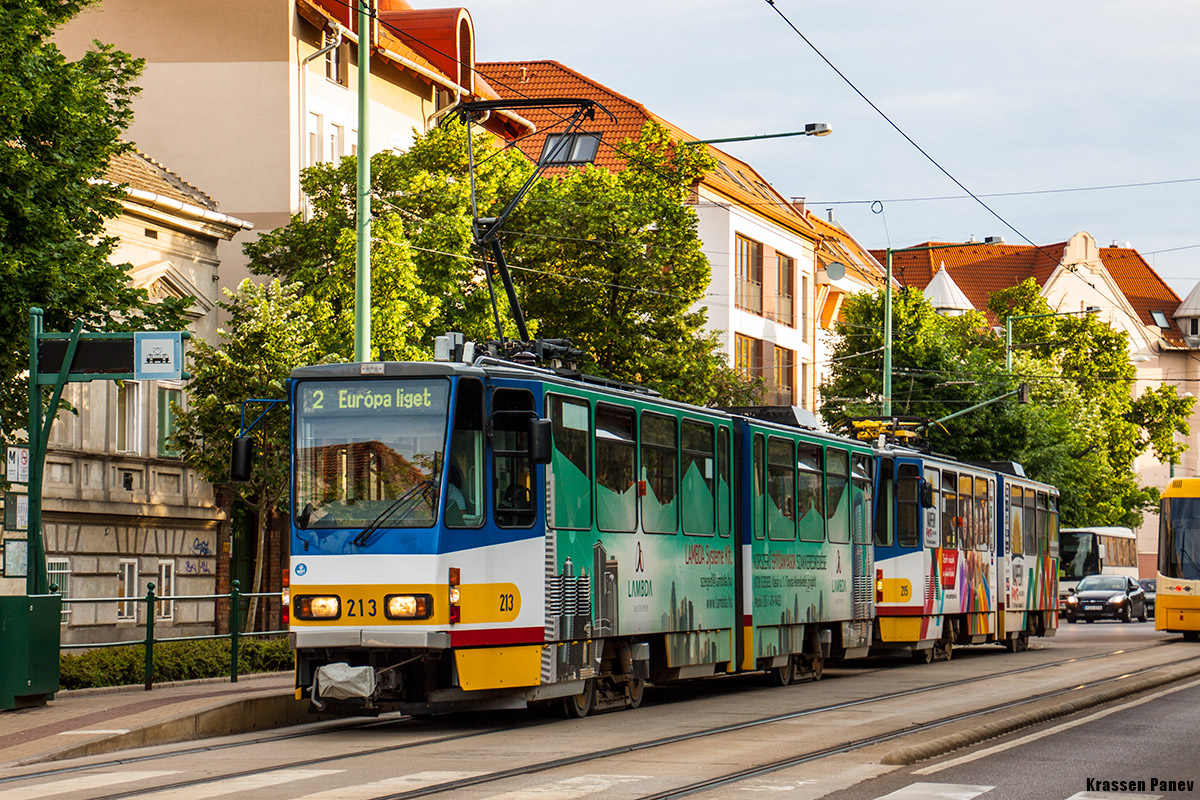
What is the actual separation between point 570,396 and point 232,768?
17.6ft

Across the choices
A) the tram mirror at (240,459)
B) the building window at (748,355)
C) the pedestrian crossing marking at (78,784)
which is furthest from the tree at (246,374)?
the building window at (748,355)

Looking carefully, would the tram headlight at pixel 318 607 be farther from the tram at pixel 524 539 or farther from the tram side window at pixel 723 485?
the tram side window at pixel 723 485

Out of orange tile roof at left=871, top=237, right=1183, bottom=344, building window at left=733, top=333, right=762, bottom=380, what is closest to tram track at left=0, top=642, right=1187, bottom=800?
building window at left=733, top=333, right=762, bottom=380

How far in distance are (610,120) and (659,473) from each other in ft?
141

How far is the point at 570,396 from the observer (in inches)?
658

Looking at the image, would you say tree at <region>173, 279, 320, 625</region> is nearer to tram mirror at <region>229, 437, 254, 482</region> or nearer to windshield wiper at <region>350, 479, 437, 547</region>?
tram mirror at <region>229, 437, 254, 482</region>

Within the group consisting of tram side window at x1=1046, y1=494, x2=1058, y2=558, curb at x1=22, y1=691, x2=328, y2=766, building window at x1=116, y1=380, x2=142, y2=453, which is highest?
building window at x1=116, y1=380, x2=142, y2=453

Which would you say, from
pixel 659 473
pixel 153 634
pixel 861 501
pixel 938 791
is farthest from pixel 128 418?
pixel 938 791

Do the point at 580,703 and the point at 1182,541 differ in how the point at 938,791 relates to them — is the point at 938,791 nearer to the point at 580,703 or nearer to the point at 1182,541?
the point at 580,703

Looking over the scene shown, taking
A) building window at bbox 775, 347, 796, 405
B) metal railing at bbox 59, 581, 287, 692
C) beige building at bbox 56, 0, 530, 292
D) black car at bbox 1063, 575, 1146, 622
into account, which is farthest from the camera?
building window at bbox 775, 347, 796, 405

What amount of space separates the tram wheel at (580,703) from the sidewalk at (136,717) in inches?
104

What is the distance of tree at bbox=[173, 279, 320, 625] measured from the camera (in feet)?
89.8

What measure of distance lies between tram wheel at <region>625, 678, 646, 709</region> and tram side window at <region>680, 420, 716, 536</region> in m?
1.74

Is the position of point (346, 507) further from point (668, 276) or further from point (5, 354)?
point (668, 276)
